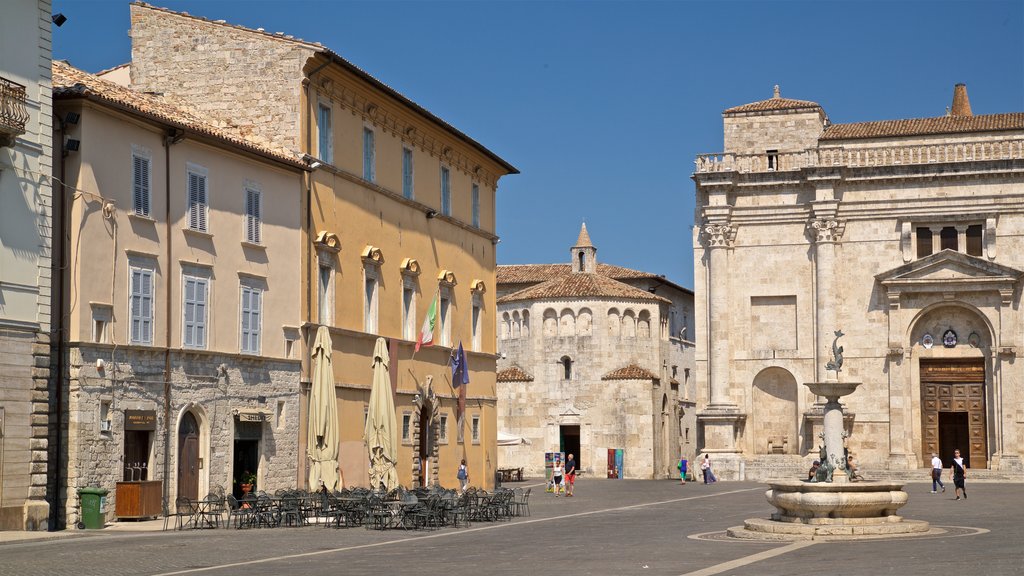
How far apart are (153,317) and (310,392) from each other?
230 inches

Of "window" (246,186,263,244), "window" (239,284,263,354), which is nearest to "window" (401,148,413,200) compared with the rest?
"window" (246,186,263,244)

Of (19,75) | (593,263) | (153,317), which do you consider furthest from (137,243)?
(593,263)

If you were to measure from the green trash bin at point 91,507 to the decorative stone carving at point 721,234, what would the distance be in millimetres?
33619

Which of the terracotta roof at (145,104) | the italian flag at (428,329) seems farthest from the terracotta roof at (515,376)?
the terracotta roof at (145,104)

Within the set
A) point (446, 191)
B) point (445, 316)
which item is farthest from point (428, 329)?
point (446, 191)

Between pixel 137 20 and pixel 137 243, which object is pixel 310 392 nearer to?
pixel 137 243

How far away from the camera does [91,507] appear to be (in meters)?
25.2

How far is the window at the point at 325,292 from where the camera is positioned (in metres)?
33.7

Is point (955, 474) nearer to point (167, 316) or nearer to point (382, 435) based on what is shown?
point (382, 435)

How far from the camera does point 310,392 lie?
106 ft

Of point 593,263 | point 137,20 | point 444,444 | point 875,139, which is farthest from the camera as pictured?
point 593,263

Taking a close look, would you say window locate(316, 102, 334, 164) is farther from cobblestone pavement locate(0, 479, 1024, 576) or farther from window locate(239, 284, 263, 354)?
cobblestone pavement locate(0, 479, 1024, 576)

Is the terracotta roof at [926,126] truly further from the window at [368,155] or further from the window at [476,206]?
the window at [368,155]

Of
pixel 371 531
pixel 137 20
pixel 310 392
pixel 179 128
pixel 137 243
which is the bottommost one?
pixel 371 531
